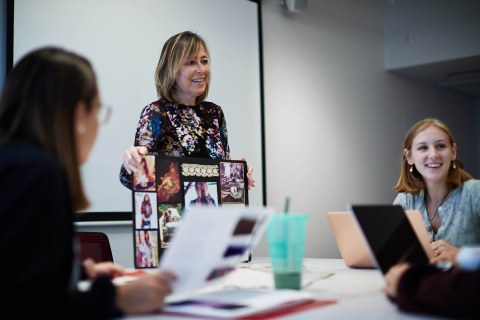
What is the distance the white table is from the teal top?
0.49 m

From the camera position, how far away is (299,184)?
4906mm

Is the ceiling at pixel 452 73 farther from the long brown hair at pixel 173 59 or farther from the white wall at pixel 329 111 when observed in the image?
the long brown hair at pixel 173 59

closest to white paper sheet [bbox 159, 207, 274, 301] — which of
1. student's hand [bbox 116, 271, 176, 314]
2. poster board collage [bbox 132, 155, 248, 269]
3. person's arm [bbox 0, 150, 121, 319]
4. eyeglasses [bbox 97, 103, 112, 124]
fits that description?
student's hand [bbox 116, 271, 176, 314]

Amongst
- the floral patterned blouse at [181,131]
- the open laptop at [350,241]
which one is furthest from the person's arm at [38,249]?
the floral patterned blouse at [181,131]

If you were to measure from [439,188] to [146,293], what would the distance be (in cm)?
174

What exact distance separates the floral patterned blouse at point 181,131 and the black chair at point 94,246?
44cm

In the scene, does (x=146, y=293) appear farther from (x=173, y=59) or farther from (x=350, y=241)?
(x=173, y=59)

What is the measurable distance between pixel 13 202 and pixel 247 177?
4.32 feet

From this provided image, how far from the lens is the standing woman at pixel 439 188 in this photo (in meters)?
2.35

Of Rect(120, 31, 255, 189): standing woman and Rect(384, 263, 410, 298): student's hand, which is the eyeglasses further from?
Rect(120, 31, 255, 189): standing woman

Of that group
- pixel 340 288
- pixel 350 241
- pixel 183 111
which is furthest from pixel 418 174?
pixel 340 288

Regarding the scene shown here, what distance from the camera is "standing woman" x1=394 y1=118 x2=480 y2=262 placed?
2.35 metres

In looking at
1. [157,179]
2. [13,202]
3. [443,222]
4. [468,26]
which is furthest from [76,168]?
[468,26]

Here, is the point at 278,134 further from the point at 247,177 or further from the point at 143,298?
the point at 143,298
